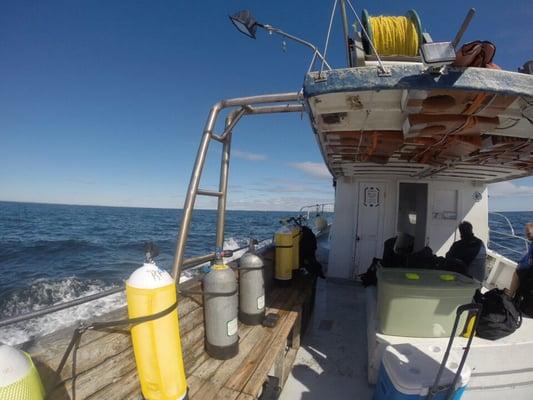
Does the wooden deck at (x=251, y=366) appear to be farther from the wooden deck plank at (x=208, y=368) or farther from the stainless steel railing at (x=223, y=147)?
the stainless steel railing at (x=223, y=147)

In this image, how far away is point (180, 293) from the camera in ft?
8.93

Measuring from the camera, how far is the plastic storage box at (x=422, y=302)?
311 centimetres

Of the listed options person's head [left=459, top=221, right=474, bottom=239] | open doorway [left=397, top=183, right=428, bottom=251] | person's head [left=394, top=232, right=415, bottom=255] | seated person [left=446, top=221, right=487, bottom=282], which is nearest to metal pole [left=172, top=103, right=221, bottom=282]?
seated person [left=446, top=221, right=487, bottom=282]

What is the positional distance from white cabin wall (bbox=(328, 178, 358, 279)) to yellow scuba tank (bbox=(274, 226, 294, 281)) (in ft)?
9.19

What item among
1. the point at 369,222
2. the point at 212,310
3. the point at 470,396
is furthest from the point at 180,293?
the point at 369,222

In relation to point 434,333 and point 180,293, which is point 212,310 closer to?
point 180,293

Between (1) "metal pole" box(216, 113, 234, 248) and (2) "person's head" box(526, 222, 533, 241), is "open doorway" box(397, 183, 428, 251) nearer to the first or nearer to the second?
(2) "person's head" box(526, 222, 533, 241)

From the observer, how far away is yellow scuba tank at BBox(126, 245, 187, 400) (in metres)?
1.74

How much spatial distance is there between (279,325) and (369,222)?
4658 millimetres

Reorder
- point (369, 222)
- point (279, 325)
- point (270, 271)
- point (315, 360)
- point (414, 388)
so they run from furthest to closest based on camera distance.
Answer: point (369, 222)
point (270, 271)
point (315, 360)
point (279, 325)
point (414, 388)

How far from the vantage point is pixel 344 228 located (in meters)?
7.27

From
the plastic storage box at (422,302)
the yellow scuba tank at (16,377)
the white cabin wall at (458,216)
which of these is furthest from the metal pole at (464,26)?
the white cabin wall at (458,216)

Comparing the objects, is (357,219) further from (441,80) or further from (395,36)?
(441,80)

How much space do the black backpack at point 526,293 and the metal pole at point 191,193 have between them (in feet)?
15.6
